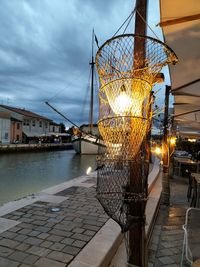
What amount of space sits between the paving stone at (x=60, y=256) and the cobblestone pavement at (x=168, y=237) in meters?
1.03

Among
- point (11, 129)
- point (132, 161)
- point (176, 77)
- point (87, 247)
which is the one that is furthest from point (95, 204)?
point (11, 129)

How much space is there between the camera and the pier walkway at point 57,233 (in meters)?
2.93

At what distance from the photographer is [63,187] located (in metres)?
7.14

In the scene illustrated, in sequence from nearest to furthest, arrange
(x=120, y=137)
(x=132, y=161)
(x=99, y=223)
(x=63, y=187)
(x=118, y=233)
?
(x=120, y=137) → (x=132, y=161) → (x=118, y=233) → (x=99, y=223) → (x=63, y=187)

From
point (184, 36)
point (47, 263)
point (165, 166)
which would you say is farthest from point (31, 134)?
point (184, 36)

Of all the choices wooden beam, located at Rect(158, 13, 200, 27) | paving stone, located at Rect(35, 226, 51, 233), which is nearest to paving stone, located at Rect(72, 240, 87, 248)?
paving stone, located at Rect(35, 226, 51, 233)

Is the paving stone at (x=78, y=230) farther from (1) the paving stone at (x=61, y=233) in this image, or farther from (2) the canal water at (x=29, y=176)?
(2) the canal water at (x=29, y=176)

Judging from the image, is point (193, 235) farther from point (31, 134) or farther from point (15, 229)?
point (31, 134)

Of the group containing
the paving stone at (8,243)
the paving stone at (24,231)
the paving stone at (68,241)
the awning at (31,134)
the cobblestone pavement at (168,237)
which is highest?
the awning at (31,134)

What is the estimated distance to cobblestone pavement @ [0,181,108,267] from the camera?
2949 mm

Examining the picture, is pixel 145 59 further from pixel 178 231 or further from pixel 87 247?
pixel 178 231

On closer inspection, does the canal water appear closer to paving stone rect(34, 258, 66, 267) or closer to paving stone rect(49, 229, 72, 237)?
paving stone rect(49, 229, 72, 237)

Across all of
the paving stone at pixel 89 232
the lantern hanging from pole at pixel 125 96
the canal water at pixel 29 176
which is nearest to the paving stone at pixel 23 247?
the paving stone at pixel 89 232

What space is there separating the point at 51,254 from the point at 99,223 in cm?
131
